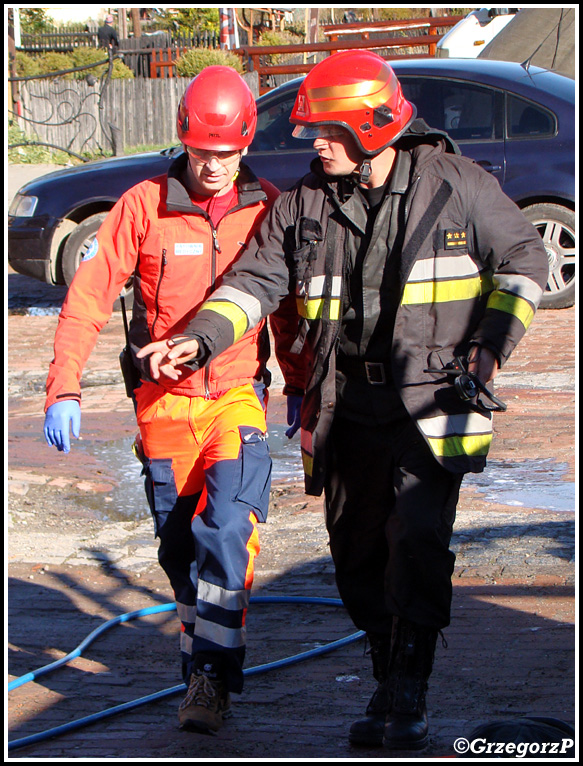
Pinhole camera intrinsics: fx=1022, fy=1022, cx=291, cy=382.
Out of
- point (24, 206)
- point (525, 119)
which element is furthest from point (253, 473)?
point (24, 206)

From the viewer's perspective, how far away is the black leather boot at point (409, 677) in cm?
317

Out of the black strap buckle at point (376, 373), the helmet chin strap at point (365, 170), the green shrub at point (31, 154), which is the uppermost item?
the green shrub at point (31, 154)

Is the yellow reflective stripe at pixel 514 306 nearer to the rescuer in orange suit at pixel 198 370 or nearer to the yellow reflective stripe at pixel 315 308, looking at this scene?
the yellow reflective stripe at pixel 315 308

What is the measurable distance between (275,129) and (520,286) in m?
6.84

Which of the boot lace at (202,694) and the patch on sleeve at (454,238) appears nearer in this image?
the patch on sleeve at (454,238)

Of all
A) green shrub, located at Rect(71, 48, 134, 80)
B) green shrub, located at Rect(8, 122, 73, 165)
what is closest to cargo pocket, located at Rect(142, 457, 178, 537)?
green shrub, located at Rect(8, 122, 73, 165)

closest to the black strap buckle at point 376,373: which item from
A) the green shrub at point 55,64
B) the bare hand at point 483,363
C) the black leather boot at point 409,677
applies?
the bare hand at point 483,363

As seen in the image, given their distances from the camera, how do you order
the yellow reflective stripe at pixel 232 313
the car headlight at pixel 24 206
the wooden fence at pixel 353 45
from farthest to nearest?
the wooden fence at pixel 353 45, the car headlight at pixel 24 206, the yellow reflective stripe at pixel 232 313

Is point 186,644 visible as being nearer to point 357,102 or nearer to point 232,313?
point 232,313

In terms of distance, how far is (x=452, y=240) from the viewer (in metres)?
3.12

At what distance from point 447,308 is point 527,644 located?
149cm

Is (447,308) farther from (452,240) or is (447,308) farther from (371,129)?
(371,129)

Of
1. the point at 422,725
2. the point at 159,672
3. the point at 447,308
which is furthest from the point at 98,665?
the point at 447,308

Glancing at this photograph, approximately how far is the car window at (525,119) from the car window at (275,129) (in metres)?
1.84
